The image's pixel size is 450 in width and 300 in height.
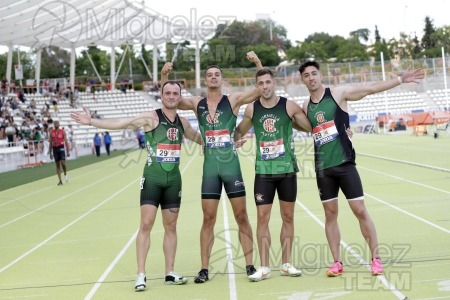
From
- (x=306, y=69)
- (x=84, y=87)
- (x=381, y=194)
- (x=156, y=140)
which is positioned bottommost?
(x=381, y=194)

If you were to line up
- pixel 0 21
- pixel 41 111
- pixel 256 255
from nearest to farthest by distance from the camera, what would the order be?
pixel 256 255
pixel 0 21
pixel 41 111

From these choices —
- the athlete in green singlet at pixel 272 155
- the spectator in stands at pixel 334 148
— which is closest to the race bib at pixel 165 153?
the athlete in green singlet at pixel 272 155

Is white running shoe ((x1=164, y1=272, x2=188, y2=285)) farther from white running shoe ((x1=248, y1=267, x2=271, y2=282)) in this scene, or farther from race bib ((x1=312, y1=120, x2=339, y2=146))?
race bib ((x1=312, y1=120, x2=339, y2=146))

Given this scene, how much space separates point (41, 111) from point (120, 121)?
42.3 meters

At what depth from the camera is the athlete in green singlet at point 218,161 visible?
6480mm

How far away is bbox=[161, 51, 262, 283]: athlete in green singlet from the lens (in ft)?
21.3

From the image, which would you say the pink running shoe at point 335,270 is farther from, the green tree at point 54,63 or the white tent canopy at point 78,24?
the green tree at point 54,63

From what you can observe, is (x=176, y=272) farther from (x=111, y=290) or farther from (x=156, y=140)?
(x=156, y=140)

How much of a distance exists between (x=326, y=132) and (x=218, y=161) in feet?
3.66

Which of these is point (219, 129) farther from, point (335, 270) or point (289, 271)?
point (335, 270)

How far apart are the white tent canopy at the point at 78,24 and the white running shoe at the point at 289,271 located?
95.0 ft

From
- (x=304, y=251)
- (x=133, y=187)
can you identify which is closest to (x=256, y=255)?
(x=304, y=251)

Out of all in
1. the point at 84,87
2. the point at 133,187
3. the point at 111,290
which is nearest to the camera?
the point at 111,290

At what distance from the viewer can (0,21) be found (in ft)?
126
